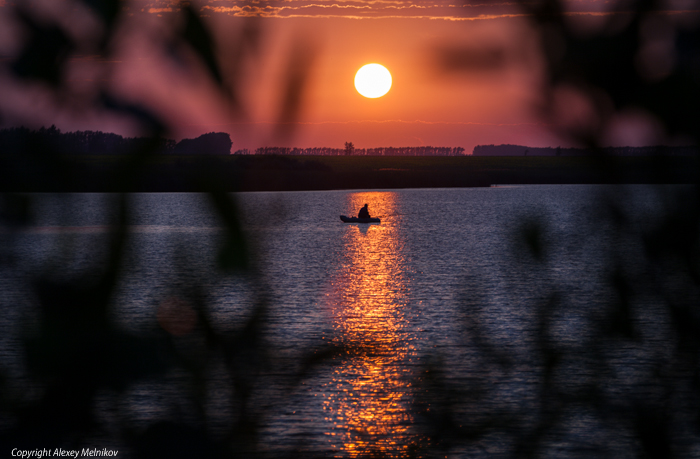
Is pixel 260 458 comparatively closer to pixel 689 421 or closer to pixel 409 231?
pixel 689 421

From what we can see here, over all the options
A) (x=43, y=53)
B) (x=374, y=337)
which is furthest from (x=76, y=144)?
(x=374, y=337)

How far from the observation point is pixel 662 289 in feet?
7.58

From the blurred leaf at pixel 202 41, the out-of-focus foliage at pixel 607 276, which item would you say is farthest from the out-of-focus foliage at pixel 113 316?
the out-of-focus foliage at pixel 607 276

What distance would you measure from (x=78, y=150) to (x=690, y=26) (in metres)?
2.02

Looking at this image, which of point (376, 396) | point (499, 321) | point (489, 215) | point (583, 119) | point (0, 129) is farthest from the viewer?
point (489, 215)

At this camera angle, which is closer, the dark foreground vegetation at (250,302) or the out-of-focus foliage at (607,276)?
the dark foreground vegetation at (250,302)

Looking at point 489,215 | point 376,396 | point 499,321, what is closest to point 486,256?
A: point 499,321

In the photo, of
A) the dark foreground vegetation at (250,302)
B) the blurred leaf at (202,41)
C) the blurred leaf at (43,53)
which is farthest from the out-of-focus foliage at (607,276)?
the blurred leaf at (43,53)

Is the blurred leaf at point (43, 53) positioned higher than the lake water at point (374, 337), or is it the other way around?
the blurred leaf at point (43, 53)

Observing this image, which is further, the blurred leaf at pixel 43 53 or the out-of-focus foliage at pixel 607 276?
the out-of-focus foliage at pixel 607 276

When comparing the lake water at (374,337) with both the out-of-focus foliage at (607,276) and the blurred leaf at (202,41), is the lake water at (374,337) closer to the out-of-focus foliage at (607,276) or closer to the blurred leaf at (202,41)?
the out-of-focus foliage at (607,276)

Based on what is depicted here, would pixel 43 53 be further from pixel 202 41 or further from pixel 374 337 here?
pixel 374 337

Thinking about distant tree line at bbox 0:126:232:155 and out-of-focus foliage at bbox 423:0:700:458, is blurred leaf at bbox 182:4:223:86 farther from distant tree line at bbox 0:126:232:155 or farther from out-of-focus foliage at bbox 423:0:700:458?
out-of-focus foliage at bbox 423:0:700:458

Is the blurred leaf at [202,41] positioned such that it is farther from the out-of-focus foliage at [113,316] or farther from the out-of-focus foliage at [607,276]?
the out-of-focus foliage at [607,276]
